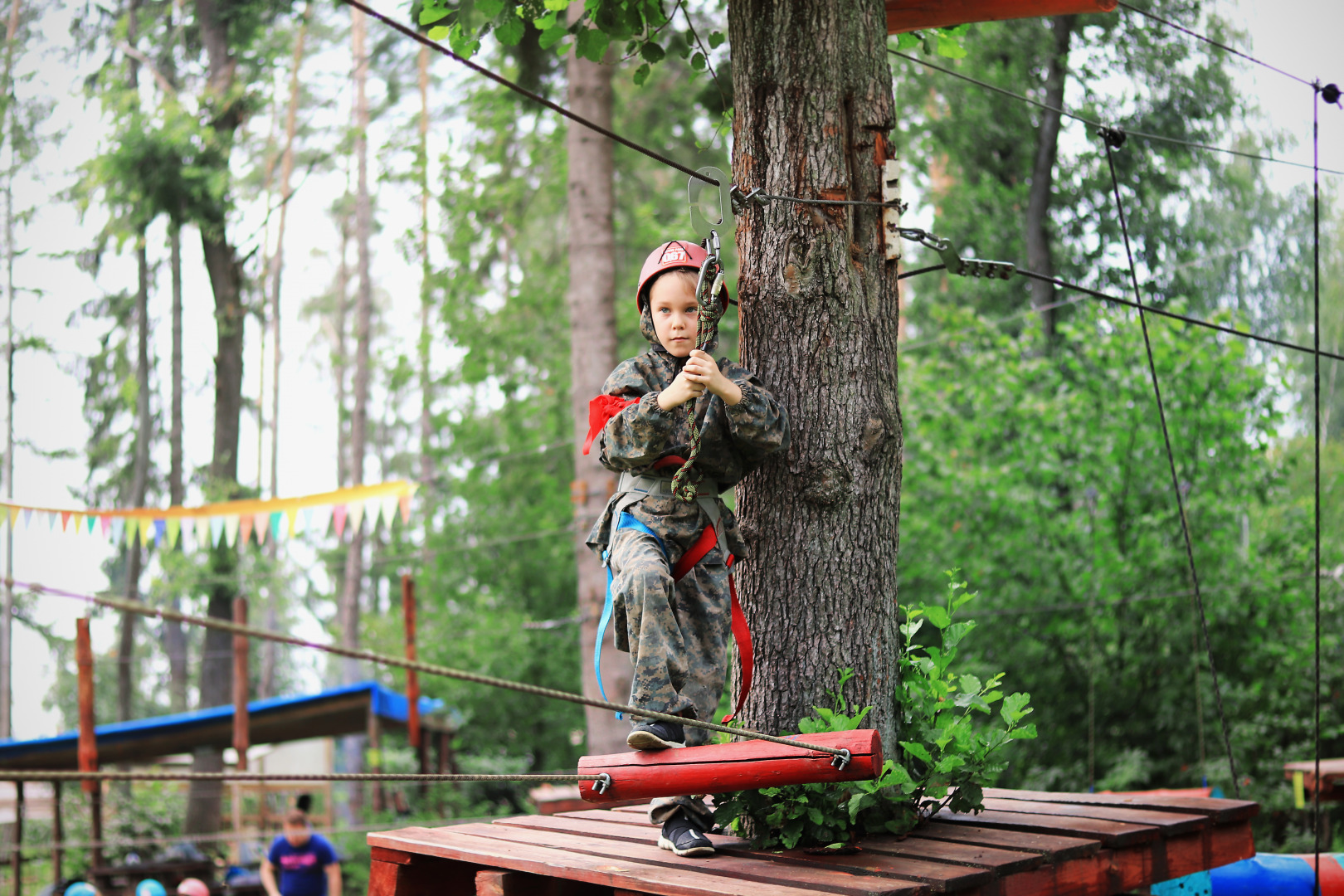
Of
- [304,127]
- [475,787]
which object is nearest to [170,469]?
[304,127]

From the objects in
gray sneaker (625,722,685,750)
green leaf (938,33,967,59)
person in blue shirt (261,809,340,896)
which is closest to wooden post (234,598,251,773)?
person in blue shirt (261,809,340,896)

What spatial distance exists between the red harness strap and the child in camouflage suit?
0.5 inches

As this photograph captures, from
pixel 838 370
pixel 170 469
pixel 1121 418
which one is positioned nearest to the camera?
pixel 838 370

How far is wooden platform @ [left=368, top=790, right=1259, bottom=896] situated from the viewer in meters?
2.46

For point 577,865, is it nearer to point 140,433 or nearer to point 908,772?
point 908,772

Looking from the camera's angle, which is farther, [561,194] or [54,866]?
[561,194]

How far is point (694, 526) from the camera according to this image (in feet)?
9.78

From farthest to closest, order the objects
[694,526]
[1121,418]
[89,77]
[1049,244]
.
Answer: [89,77], [1049,244], [1121,418], [694,526]

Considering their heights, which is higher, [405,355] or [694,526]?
[405,355]

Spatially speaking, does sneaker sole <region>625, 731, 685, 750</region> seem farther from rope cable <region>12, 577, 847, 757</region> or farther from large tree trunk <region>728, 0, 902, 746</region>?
large tree trunk <region>728, 0, 902, 746</region>

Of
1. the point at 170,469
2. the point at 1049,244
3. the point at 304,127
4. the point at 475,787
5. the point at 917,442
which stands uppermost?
the point at 304,127

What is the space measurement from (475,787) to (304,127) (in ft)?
42.4

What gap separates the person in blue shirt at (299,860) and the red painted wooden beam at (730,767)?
19.9 feet

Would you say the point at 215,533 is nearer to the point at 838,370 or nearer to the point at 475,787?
the point at 838,370
